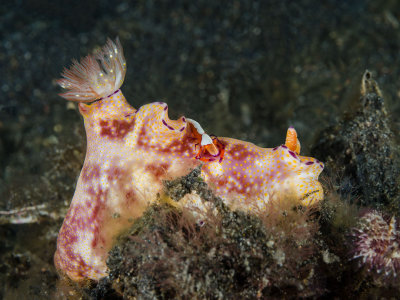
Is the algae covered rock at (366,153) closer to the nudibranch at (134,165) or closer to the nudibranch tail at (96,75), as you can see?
the nudibranch at (134,165)

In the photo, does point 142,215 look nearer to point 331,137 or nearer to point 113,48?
point 113,48

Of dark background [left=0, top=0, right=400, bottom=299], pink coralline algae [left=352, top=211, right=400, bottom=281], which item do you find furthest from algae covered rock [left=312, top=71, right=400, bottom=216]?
dark background [left=0, top=0, right=400, bottom=299]

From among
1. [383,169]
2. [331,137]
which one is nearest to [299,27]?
[331,137]

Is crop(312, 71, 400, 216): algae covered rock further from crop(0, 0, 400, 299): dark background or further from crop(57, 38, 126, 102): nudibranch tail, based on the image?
crop(0, 0, 400, 299): dark background

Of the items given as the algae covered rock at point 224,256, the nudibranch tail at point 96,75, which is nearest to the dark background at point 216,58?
the nudibranch tail at point 96,75

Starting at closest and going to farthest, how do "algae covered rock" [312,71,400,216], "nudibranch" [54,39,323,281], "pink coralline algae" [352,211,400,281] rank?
"pink coralline algae" [352,211,400,281] < "nudibranch" [54,39,323,281] < "algae covered rock" [312,71,400,216]

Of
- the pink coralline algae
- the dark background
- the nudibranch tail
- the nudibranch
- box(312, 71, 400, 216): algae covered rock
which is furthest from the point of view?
the dark background
